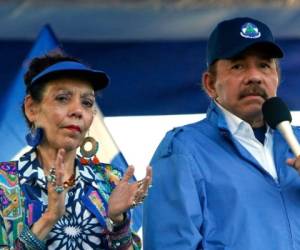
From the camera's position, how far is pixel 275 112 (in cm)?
293

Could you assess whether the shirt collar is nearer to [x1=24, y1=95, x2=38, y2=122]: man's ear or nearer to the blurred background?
[x1=24, y1=95, x2=38, y2=122]: man's ear

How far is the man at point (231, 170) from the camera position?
9.43ft

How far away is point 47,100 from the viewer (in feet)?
9.66

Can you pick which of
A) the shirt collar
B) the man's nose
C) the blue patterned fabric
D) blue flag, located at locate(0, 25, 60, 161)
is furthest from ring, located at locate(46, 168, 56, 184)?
blue flag, located at locate(0, 25, 60, 161)

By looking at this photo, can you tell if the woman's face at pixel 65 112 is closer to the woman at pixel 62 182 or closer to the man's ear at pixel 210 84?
the woman at pixel 62 182

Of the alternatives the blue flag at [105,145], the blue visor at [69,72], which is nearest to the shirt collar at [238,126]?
the blue visor at [69,72]

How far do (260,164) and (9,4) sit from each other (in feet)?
5.43

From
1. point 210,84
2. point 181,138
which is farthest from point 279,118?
point 210,84

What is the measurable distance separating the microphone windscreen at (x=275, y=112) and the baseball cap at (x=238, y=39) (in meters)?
0.26

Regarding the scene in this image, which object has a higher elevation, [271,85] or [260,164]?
[271,85]

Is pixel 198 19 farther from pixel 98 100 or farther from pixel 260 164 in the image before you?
pixel 260 164

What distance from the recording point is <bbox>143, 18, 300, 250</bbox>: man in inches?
113

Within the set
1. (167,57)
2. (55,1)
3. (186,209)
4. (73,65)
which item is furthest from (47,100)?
(167,57)

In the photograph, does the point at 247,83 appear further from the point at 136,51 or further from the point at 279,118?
the point at 136,51
